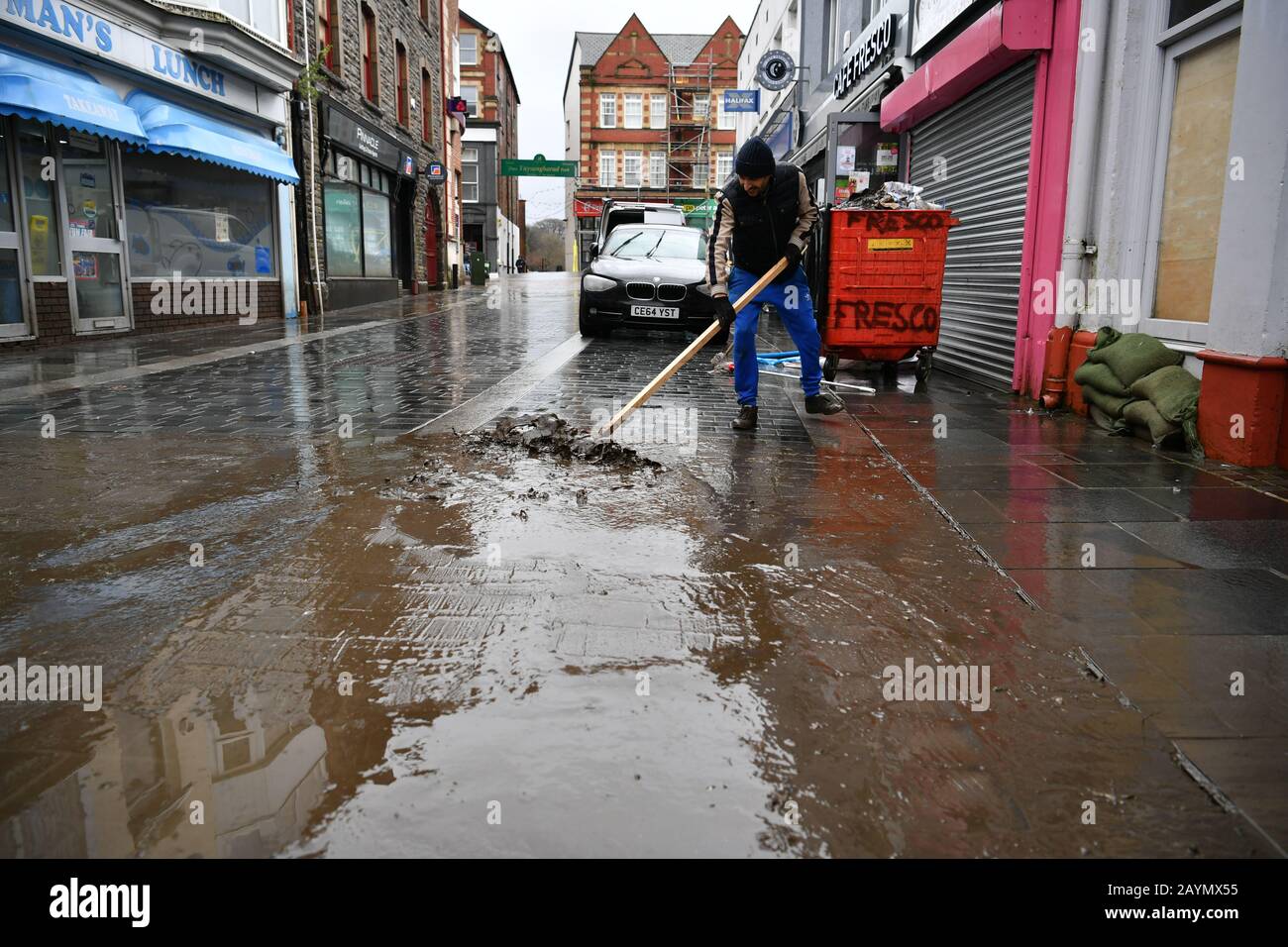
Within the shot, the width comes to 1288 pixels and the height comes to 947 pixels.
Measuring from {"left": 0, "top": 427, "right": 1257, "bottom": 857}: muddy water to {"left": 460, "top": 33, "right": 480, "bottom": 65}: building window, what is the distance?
5813 cm

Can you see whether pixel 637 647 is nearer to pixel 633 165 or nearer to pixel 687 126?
pixel 633 165

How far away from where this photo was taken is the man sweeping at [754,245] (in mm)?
6168

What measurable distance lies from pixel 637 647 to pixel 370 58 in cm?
2347

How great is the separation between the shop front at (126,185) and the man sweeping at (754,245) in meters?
7.86

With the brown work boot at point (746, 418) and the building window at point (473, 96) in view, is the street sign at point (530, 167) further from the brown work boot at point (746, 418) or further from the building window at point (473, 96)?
the brown work boot at point (746, 418)

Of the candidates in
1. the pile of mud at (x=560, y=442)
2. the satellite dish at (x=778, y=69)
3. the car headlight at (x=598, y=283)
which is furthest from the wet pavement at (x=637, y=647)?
the satellite dish at (x=778, y=69)

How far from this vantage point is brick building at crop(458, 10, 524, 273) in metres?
55.0

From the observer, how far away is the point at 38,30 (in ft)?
33.8

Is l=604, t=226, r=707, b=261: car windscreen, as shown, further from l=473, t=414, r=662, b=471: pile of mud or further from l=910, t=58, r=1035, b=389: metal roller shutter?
l=473, t=414, r=662, b=471: pile of mud

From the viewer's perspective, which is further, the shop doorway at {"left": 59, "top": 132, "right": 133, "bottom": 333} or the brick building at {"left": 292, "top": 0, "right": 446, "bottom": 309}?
the brick building at {"left": 292, "top": 0, "right": 446, "bottom": 309}

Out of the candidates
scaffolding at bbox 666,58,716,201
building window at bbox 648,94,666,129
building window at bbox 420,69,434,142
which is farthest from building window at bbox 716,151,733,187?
building window at bbox 420,69,434,142

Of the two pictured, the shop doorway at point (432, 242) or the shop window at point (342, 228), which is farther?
the shop doorway at point (432, 242)

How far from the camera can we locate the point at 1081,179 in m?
7.12
